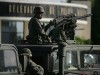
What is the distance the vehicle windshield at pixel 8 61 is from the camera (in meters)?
11.0

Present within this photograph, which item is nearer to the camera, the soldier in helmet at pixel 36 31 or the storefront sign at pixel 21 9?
the soldier in helmet at pixel 36 31

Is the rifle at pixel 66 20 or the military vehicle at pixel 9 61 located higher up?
the rifle at pixel 66 20

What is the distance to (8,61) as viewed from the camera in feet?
36.1

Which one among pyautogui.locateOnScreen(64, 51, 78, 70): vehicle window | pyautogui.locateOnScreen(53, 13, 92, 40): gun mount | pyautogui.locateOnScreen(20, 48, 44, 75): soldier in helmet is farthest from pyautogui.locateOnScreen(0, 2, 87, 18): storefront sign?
pyautogui.locateOnScreen(20, 48, 44, 75): soldier in helmet

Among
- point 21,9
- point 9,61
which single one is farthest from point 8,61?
point 21,9

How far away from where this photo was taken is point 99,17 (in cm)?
6000

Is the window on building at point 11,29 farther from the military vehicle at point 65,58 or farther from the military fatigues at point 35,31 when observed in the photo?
the military vehicle at point 65,58

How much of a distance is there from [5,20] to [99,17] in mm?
15626

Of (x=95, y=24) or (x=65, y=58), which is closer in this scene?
(x=65, y=58)

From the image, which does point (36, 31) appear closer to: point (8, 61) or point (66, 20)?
point (66, 20)

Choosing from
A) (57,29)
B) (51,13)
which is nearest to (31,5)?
(51,13)

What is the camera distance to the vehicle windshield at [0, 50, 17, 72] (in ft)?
36.0

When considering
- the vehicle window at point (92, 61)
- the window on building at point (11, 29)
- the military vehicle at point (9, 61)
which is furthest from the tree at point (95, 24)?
the military vehicle at point (9, 61)

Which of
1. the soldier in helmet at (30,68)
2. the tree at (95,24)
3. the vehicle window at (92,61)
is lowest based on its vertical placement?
the tree at (95,24)
